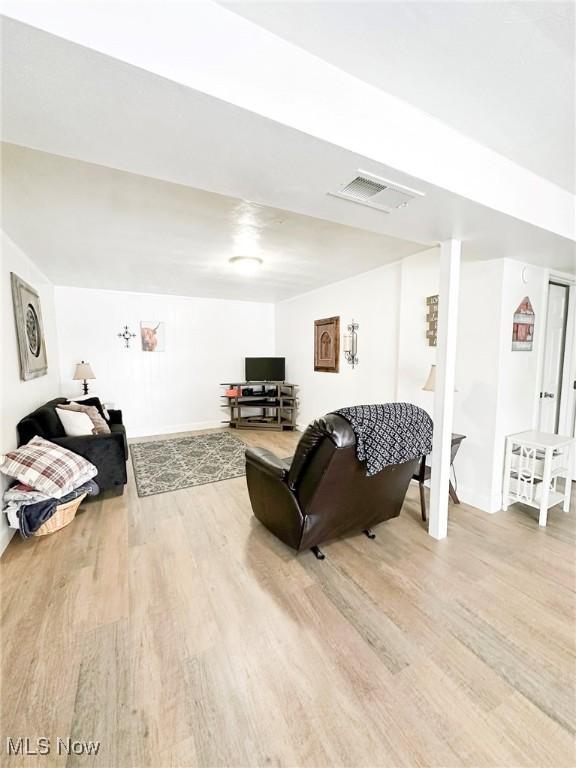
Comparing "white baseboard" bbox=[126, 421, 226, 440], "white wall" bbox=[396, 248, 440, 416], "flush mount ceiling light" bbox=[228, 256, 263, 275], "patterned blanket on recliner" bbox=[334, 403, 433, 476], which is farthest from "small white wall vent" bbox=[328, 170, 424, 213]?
"white baseboard" bbox=[126, 421, 226, 440]

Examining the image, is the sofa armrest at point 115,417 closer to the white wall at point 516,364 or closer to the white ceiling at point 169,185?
the white ceiling at point 169,185

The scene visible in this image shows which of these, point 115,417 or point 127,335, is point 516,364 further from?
point 127,335

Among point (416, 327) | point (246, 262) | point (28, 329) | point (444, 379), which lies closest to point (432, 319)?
point (416, 327)

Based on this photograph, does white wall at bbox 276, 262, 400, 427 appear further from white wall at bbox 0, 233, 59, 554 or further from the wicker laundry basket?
white wall at bbox 0, 233, 59, 554

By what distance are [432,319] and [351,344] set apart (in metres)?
1.42

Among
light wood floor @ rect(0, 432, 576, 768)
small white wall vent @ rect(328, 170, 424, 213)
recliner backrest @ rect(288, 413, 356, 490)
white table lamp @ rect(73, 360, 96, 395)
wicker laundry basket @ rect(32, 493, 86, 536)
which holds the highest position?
small white wall vent @ rect(328, 170, 424, 213)

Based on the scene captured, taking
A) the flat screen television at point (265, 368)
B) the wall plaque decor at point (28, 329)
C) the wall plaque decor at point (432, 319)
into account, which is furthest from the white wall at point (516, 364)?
the wall plaque decor at point (28, 329)

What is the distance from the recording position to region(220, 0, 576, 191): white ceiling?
1.01 m

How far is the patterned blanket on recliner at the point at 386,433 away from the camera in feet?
6.05

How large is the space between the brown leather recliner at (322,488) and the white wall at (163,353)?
3726 mm

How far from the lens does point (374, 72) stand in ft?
4.01

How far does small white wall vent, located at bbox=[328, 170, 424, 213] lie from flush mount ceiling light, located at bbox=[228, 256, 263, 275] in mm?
1953

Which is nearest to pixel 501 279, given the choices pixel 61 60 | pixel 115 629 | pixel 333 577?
pixel 333 577

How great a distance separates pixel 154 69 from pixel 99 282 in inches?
174
